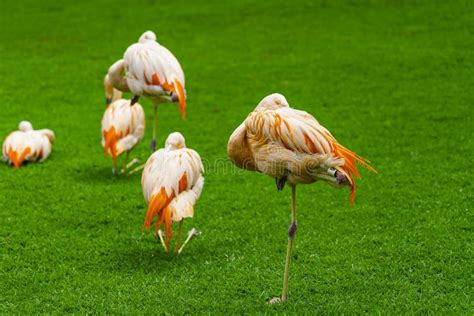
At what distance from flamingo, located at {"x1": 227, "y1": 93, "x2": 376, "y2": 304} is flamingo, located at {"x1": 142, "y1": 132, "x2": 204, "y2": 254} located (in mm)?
646

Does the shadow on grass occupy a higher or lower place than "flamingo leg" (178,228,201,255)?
lower

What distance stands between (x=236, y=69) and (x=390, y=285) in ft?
17.2

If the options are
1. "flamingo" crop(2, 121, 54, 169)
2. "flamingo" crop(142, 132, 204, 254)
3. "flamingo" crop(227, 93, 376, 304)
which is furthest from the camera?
"flamingo" crop(2, 121, 54, 169)

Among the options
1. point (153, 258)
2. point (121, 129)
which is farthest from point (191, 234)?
point (121, 129)

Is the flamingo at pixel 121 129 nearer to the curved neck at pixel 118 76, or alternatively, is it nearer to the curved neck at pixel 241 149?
the curved neck at pixel 118 76

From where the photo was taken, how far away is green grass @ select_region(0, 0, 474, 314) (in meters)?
3.71

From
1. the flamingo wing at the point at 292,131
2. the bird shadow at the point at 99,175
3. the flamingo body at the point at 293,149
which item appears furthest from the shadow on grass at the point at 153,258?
the bird shadow at the point at 99,175

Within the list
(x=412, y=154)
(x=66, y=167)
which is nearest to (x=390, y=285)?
(x=412, y=154)

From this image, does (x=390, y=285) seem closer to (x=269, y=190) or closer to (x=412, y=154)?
(x=269, y=190)

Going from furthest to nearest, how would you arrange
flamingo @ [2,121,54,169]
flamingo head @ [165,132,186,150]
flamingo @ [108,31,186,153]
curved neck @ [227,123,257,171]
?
flamingo @ [2,121,54,169] → flamingo @ [108,31,186,153] → flamingo head @ [165,132,186,150] → curved neck @ [227,123,257,171]

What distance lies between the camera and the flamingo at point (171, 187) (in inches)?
155

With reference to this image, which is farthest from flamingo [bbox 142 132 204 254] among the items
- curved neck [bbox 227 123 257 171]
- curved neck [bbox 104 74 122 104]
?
curved neck [bbox 104 74 122 104]

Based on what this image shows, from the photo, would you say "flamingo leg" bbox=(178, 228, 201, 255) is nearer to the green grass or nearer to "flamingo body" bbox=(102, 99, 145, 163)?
the green grass

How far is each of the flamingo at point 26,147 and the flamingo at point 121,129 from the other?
63cm
